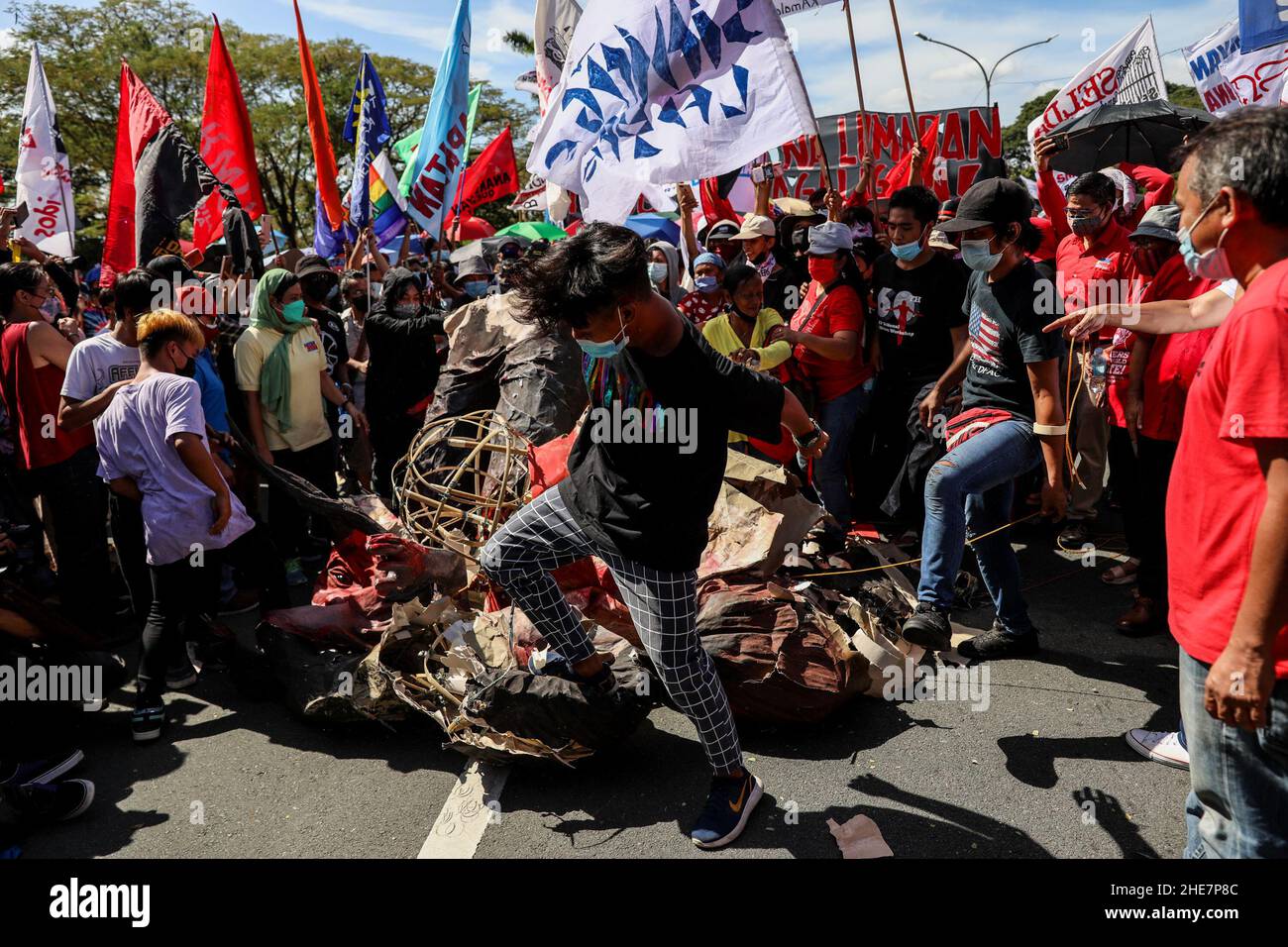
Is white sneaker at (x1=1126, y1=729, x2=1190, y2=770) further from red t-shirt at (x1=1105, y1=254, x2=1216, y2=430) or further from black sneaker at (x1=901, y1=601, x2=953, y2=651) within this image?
red t-shirt at (x1=1105, y1=254, x2=1216, y2=430)

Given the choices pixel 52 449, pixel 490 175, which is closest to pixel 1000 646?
pixel 52 449

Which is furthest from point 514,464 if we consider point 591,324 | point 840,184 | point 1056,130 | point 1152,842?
point 840,184

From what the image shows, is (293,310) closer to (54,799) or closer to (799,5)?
(54,799)

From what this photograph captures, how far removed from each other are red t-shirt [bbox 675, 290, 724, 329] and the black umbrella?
154 inches

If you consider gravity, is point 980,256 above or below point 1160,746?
above

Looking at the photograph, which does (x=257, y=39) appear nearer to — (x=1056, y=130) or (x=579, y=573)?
(x=1056, y=130)

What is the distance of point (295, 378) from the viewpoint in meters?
5.54

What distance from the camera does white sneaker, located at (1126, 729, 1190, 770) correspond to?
10.7 feet

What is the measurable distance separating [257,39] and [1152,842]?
3531 centimetres

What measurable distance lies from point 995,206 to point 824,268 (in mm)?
1637

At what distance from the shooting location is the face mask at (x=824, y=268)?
5.36m

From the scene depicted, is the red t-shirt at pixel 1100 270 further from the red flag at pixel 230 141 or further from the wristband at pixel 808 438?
the red flag at pixel 230 141

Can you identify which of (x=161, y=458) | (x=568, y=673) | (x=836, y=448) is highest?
(x=161, y=458)

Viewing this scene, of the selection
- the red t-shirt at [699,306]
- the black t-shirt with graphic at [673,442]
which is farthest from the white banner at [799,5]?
the black t-shirt with graphic at [673,442]
